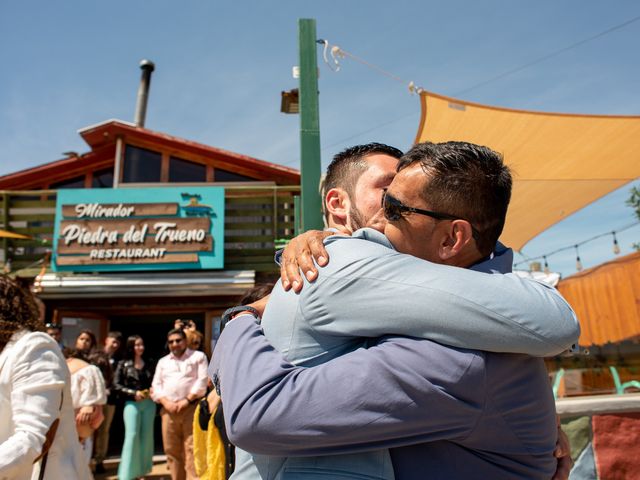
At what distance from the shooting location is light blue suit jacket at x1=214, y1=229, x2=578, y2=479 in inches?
37.1

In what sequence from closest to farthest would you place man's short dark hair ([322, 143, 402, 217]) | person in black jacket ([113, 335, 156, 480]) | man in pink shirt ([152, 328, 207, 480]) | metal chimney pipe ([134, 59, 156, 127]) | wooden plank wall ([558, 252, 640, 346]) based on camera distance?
1. man's short dark hair ([322, 143, 402, 217])
2. man in pink shirt ([152, 328, 207, 480])
3. person in black jacket ([113, 335, 156, 480])
4. wooden plank wall ([558, 252, 640, 346])
5. metal chimney pipe ([134, 59, 156, 127])

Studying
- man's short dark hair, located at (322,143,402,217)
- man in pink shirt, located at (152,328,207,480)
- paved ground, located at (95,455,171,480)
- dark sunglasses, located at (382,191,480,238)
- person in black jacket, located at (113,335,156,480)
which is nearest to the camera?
dark sunglasses, located at (382,191,480,238)

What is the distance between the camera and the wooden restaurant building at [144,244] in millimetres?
9336

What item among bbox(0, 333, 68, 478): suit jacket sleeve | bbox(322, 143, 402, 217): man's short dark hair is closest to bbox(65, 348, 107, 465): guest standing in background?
bbox(0, 333, 68, 478): suit jacket sleeve

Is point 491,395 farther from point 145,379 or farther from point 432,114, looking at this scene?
point 145,379

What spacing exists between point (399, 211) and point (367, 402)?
18.4 inches

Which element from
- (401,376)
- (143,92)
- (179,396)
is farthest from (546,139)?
(143,92)

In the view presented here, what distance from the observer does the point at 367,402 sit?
918 mm

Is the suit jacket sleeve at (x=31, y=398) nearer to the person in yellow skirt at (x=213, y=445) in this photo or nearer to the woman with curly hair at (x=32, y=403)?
the woman with curly hair at (x=32, y=403)

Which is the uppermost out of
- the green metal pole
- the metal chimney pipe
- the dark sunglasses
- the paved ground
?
the metal chimney pipe

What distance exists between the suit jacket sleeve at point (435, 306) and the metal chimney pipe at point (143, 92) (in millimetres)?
17743

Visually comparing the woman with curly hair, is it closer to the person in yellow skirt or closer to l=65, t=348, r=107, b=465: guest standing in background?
the person in yellow skirt

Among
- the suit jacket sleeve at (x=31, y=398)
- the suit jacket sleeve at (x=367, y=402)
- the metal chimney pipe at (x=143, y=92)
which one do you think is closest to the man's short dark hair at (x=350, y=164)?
the suit jacket sleeve at (x=367, y=402)

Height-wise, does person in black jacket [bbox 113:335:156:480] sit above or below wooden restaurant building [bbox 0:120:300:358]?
Result: below
